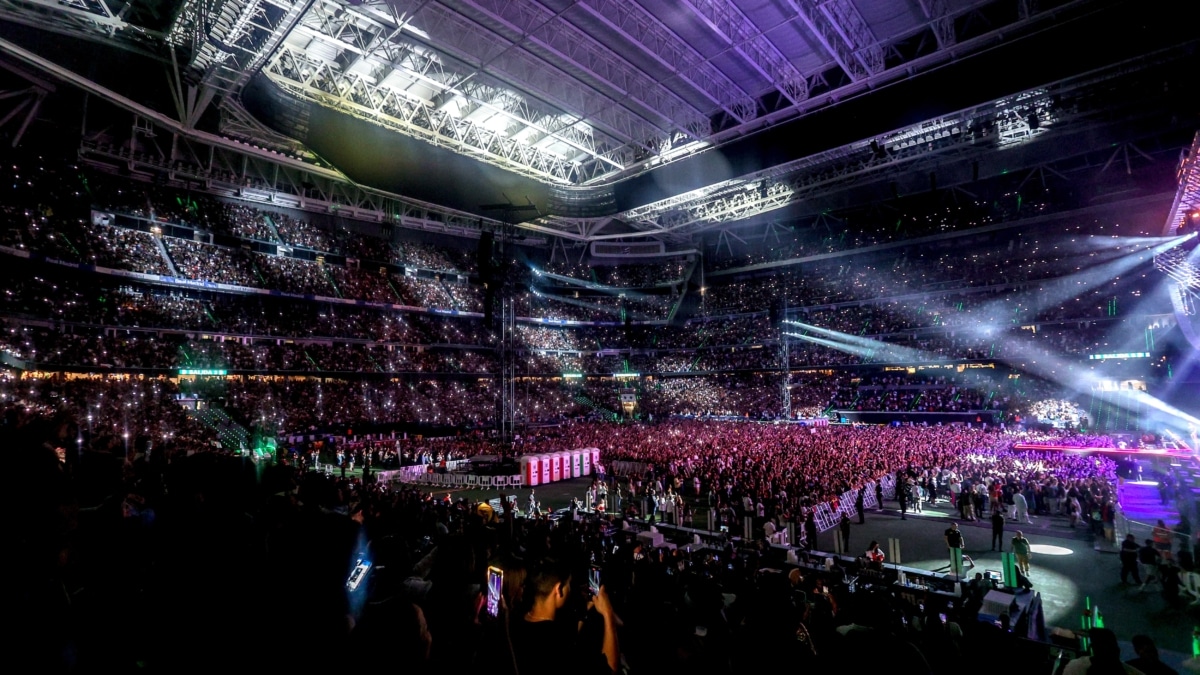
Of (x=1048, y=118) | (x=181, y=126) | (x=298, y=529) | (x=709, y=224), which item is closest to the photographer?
(x=298, y=529)

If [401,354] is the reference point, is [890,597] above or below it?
below

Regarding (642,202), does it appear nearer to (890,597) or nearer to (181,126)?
(181,126)

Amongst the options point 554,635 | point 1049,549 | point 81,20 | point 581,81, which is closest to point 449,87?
point 581,81

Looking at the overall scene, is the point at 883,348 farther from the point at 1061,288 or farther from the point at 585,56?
the point at 585,56

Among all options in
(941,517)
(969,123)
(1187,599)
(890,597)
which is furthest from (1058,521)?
(969,123)

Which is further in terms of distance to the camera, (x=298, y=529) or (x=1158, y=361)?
(x=1158, y=361)

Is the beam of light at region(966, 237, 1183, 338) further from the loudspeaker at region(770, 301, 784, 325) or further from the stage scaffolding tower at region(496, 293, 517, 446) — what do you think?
the stage scaffolding tower at region(496, 293, 517, 446)

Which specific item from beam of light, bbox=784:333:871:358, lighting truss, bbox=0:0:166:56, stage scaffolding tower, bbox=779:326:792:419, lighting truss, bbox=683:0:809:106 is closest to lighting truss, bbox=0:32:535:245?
lighting truss, bbox=0:0:166:56
